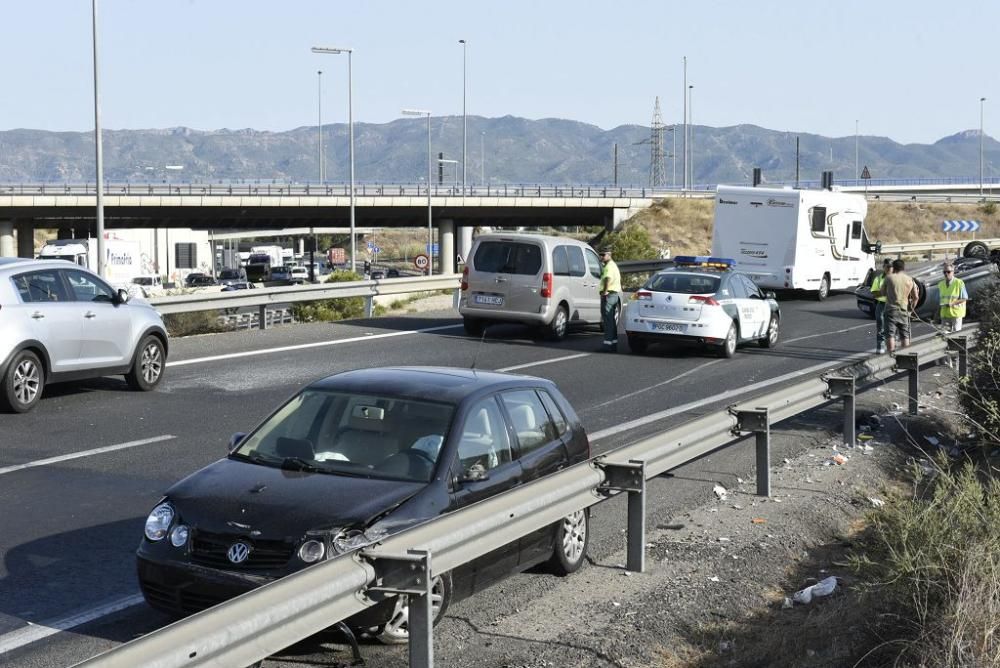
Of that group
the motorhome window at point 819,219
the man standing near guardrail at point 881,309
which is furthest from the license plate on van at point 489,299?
the motorhome window at point 819,219

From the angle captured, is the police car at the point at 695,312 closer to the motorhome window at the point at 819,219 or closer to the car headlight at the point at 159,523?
the motorhome window at the point at 819,219

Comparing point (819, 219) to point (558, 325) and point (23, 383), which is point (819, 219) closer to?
point (558, 325)

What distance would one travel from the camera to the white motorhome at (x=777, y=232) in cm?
3456

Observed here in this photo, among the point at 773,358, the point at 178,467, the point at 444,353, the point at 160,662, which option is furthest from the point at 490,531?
the point at 773,358

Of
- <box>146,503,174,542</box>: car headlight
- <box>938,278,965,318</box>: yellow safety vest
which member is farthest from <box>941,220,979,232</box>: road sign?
<box>146,503,174,542</box>: car headlight

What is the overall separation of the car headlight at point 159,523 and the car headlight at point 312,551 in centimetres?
87

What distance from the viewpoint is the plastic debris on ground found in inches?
312

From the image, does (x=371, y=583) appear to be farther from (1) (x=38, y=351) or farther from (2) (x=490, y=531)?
(1) (x=38, y=351)

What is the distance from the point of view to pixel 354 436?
25.3 feet

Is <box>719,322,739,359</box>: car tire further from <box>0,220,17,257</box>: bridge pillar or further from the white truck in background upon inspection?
<box>0,220,17,257</box>: bridge pillar

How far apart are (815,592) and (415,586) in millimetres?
3404

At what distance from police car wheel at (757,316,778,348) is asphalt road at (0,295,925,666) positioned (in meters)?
0.23

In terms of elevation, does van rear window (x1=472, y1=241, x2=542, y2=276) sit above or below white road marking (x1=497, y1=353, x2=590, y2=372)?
above

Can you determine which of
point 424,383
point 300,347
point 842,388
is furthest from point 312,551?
point 300,347
